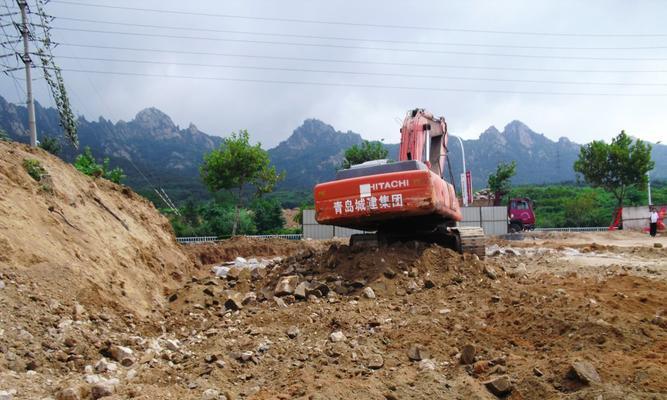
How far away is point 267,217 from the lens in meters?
32.8

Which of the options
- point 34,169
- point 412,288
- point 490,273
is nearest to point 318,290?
point 412,288

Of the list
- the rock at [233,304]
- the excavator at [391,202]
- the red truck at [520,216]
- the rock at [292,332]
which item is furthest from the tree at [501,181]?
the rock at [292,332]

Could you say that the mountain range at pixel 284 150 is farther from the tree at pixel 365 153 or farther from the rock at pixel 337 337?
the rock at pixel 337 337

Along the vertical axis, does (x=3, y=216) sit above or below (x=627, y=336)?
above

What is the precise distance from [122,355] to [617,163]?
104 ft

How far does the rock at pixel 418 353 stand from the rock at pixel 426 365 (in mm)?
82

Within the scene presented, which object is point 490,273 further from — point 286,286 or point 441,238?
point 286,286

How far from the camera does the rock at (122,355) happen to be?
4355 millimetres

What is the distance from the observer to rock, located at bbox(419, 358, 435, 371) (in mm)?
4211

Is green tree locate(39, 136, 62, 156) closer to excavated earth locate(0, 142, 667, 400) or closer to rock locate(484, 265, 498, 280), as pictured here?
excavated earth locate(0, 142, 667, 400)

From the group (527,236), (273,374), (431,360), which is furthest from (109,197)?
(527,236)

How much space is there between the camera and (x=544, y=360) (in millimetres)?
4082

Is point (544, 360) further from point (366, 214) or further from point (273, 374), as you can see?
point (366, 214)

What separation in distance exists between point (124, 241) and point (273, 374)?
4.17 meters
